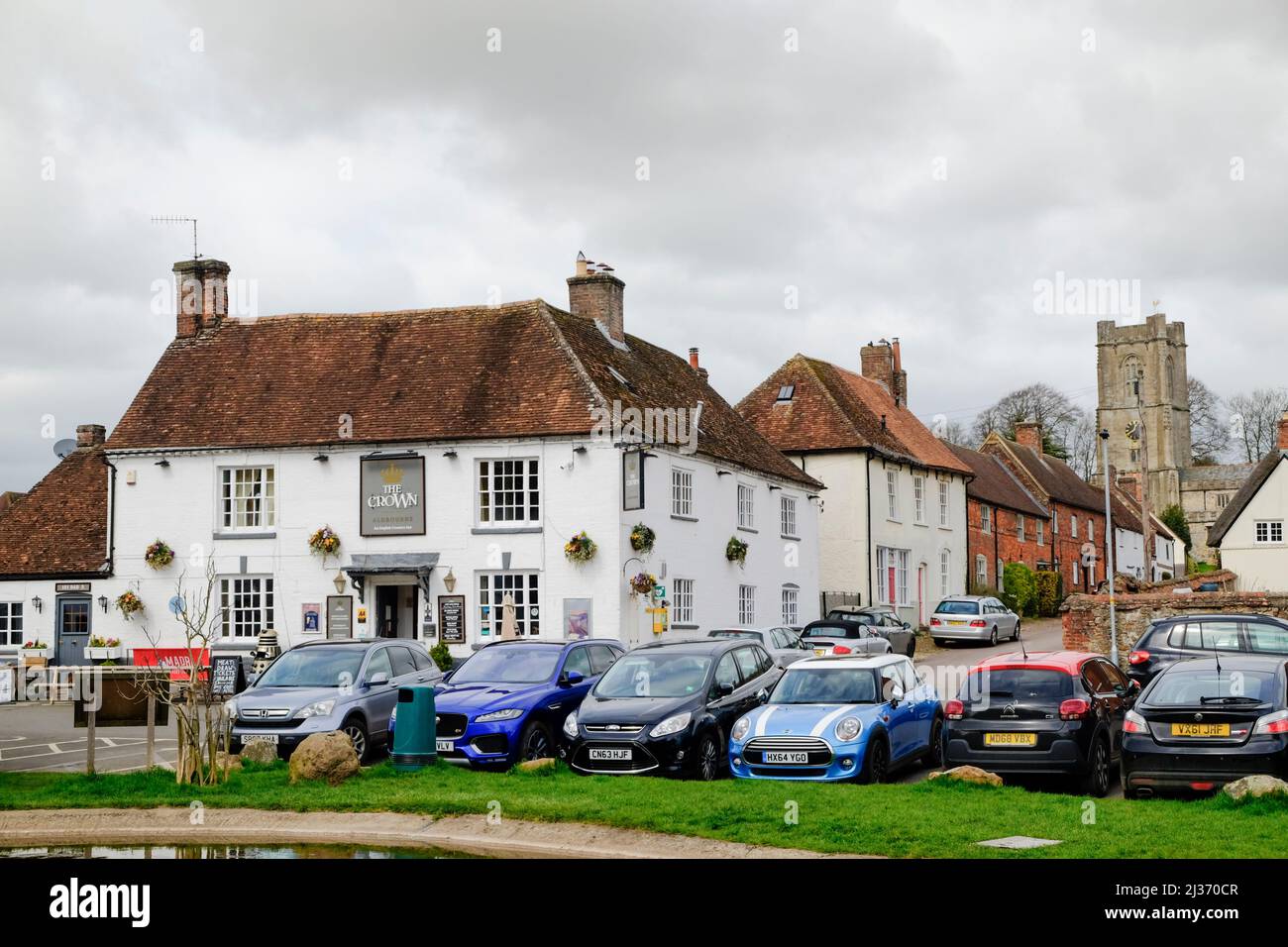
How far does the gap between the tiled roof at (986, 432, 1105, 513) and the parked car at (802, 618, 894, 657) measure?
34.2m

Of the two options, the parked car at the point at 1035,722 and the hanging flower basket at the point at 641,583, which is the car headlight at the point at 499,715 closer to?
the parked car at the point at 1035,722

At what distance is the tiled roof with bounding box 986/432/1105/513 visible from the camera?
6725 cm

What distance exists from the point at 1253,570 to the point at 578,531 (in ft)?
125

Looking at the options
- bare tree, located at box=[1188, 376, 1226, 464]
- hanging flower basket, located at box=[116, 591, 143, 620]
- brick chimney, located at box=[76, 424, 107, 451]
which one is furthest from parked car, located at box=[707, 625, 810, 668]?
bare tree, located at box=[1188, 376, 1226, 464]

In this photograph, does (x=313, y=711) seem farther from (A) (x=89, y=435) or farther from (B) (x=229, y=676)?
(A) (x=89, y=435)

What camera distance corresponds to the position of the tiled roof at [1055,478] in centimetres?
6725

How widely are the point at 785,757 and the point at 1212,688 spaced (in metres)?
4.71

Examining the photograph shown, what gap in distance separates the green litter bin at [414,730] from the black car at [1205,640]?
11.0m

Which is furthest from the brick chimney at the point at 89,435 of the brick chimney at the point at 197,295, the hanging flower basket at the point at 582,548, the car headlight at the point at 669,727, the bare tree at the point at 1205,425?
the bare tree at the point at 1205,425

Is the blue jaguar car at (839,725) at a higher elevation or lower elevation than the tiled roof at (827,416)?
lower

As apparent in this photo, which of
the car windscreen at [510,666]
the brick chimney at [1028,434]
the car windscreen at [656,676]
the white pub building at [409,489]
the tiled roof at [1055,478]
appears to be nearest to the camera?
the car windscreen at [656,676]

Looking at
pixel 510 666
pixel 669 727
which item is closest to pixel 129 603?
pixel 510 666

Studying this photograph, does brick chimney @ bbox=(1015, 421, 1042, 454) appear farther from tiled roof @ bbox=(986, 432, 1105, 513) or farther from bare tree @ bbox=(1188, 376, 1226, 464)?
bare tree @ bbox=(1188, 376, 1226, 464)

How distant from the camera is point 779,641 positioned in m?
28.7
